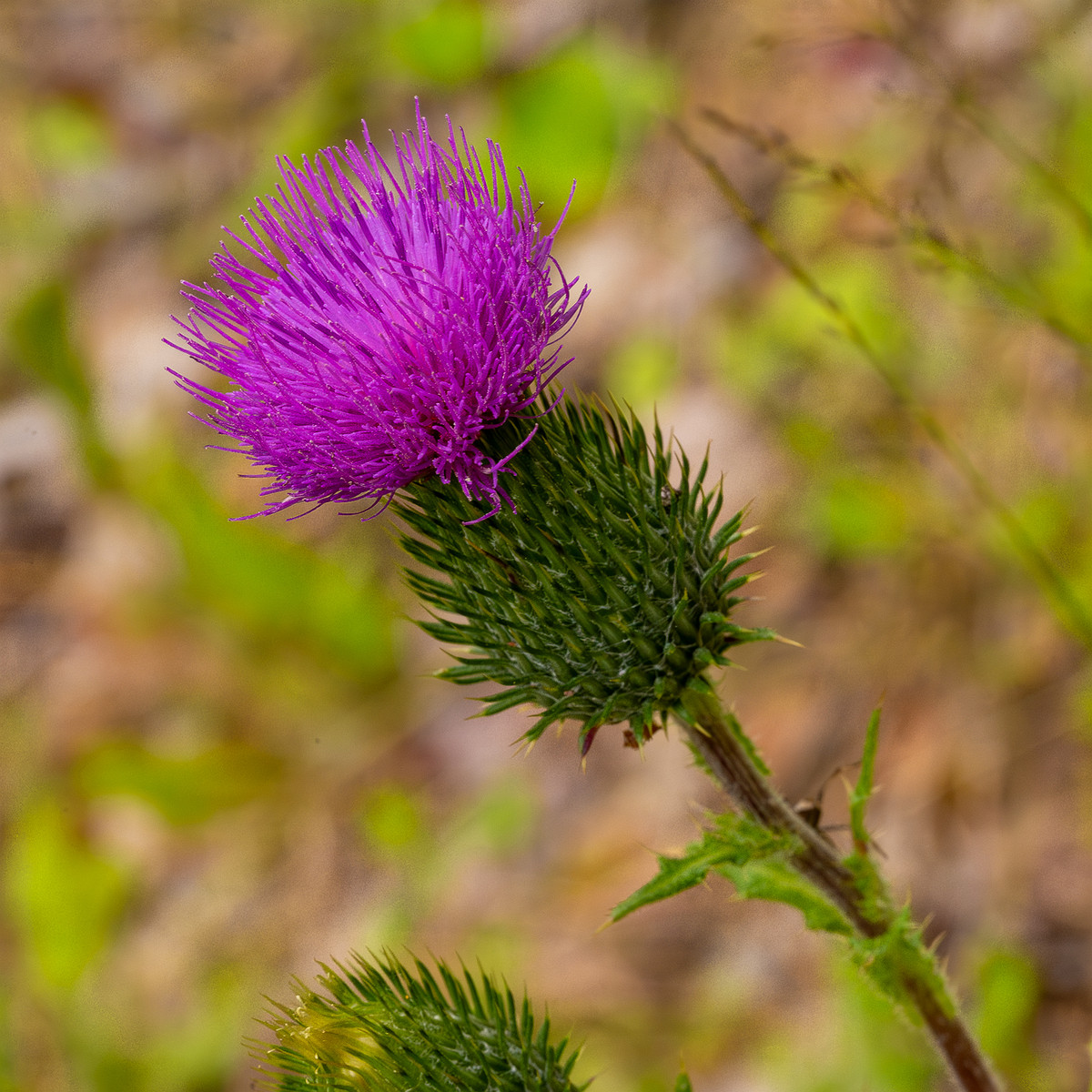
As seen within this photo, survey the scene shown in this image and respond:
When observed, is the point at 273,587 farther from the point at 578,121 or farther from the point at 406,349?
the point at 406,349

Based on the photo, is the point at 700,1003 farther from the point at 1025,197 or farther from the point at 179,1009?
the point at 1025,197

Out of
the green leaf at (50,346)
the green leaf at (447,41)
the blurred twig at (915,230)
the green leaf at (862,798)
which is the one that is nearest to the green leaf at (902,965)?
the green leaf at (862,798)

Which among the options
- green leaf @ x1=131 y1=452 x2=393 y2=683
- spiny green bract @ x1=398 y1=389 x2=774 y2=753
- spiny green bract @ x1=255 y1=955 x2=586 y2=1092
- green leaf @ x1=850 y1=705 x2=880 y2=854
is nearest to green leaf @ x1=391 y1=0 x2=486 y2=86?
green leaf @ x1=131 y1=452 x2=393 y2=683

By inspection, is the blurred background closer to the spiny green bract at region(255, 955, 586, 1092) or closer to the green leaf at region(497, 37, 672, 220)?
the green leaf at region(497, 37, 672, 220)

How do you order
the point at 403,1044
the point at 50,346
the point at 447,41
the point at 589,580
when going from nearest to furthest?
the point at 403,1044 → the point at 589,580 → the point at 50,346 → the point at 447,41

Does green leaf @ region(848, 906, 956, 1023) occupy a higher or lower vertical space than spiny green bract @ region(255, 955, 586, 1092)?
lower

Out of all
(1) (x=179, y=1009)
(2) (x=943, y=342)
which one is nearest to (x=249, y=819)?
(1) (x=179, y=1009)

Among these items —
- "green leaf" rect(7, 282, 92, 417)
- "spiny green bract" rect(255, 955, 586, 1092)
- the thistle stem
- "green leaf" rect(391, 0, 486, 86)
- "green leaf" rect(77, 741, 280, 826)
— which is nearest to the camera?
"spiny green bract" rect(255, 955, 586, 1092)

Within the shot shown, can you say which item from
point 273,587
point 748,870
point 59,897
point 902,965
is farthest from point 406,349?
point 59,897
